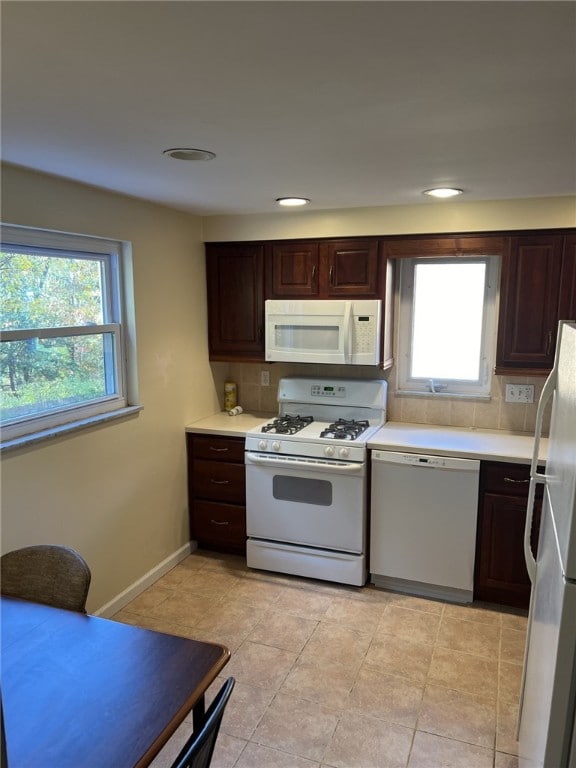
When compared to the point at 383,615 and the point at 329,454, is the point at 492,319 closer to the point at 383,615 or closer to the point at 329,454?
the point at 329,454

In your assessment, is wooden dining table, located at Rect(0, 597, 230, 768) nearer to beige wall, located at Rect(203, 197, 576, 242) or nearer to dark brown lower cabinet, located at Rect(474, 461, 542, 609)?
dark brown lower cabinet, located at Rect(474, 461, 542, 609)

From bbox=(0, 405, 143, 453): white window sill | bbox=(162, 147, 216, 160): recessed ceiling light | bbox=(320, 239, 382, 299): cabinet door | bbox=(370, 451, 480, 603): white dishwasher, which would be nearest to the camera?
bbox=(162, 147, 216, 160): recessed ceiling light

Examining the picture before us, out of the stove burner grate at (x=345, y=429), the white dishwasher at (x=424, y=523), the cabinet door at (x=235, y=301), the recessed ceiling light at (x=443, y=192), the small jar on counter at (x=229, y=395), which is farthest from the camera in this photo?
the small jar on counter at (x=229, y=395)

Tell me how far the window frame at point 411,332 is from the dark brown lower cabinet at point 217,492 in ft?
4.03

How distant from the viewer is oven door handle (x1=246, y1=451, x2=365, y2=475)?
10.4ft

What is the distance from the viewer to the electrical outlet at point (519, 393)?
11.1 feet

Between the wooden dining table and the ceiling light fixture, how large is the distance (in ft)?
7.61

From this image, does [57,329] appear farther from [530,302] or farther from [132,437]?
[530,302]

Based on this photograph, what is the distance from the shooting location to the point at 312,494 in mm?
3330

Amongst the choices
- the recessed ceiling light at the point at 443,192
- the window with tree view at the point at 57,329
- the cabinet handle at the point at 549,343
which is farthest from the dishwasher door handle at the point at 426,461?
the window with tree view at the point at 57,329

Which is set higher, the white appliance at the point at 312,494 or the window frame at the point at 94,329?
the window frame at the point at 94,329

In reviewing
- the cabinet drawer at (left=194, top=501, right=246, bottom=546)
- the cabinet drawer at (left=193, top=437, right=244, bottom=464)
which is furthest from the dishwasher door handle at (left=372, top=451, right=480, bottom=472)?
the cabinet drawer at (left=194, top=501, right=246, bottom=546)

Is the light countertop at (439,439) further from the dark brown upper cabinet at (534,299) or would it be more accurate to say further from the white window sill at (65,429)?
the white window sill at (65,429)

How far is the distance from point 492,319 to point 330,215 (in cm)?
121
